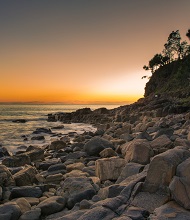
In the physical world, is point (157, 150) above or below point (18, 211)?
above

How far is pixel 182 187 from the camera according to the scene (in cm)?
406

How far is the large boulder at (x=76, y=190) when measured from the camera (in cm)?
542

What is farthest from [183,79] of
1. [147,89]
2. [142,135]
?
[142,135]

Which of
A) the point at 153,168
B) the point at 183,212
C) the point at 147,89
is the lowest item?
the point at 183,212

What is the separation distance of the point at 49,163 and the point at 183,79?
59.6 meters

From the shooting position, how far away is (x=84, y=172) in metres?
7.55

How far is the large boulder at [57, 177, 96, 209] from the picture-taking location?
542 centimetres

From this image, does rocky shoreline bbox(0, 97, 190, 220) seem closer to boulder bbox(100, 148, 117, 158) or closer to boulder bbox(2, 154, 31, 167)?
boulder bbox(100, 148, 117, 158)

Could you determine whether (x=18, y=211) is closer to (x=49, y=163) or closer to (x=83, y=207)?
(x=83, y=207)

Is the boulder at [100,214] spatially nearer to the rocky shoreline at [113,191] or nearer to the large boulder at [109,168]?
the rocky shoreline at [113,191]

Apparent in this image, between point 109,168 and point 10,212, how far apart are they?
9.24 feet

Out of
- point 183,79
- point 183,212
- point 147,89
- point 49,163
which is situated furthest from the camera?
point 147,89

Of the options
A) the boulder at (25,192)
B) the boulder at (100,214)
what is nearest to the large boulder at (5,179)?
the boulder at (25,192)

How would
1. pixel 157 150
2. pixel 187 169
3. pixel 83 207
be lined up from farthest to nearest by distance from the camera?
pixel 157 150 → pixel 83 207 → pixel 187 169
